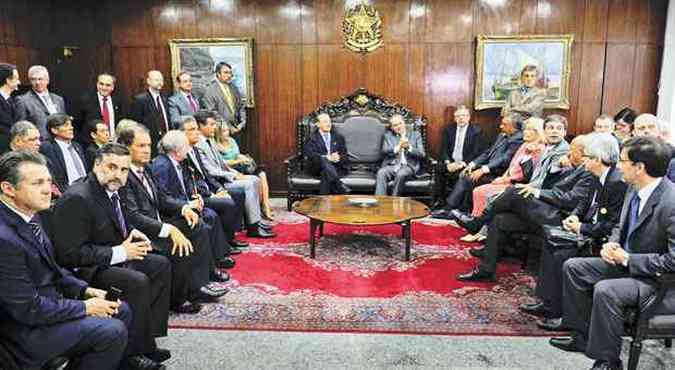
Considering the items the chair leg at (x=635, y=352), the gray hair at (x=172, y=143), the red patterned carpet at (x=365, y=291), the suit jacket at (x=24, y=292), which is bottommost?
the red patterned carpet at (x=365, y=291)

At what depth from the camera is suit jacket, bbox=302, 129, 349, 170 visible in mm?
6781

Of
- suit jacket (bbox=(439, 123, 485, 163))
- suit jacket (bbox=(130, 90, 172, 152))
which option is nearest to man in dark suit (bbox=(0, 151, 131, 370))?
suit jacket (bbox=(130, 90, 172, 152))

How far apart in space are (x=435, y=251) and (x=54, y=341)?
12.0ft

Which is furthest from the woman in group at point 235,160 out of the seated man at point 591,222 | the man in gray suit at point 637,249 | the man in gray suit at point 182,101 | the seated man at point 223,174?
the man in gray suit at point 637,249

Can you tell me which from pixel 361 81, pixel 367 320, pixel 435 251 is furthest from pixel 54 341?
pixel 361 81

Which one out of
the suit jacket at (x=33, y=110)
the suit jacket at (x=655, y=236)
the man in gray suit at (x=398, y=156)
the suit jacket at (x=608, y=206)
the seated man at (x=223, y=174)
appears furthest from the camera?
the man in gray suit at (x=398, y=156)

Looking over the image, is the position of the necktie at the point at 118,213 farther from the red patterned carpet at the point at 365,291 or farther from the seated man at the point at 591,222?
the seated man at the point at 591,222

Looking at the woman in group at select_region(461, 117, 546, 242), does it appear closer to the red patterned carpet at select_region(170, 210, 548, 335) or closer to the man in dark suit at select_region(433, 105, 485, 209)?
the red patterned carpet at select_region(170, 210, 548, 335)

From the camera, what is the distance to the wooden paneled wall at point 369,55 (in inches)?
281

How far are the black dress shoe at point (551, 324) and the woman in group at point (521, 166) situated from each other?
6.16ft

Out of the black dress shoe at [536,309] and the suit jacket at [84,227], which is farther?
the black dress shoe at [536,309]

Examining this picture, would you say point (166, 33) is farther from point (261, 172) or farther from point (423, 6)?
point (423, 6)

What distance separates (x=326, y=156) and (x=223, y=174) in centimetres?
163

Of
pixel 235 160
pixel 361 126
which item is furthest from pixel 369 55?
pixel 235 160
